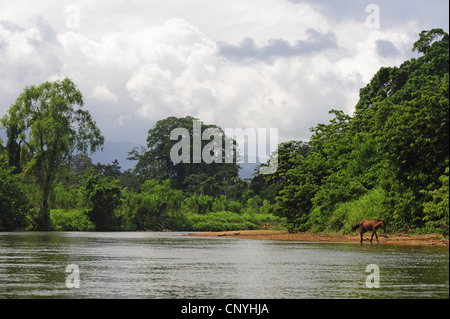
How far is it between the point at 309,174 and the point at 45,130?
24569 millimetres

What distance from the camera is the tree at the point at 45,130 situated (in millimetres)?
56125

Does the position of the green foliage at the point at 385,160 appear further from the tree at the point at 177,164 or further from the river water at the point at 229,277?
the tree at the point at 177,164

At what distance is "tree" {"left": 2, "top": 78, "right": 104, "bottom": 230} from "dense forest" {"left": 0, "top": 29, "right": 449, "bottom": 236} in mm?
88

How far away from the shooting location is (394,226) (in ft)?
103

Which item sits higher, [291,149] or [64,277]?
[291,149]

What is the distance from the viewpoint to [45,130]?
5625 centimetres

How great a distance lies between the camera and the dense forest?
27016 millimetres

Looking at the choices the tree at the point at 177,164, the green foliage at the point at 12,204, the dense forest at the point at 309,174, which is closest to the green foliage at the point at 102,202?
the dense forest at the point at 309,174

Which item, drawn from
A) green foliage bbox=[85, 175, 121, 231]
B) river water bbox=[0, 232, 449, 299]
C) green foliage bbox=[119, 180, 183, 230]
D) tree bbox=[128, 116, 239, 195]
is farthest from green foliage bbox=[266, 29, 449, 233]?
tree bbox=[128, 116, 239, 195]

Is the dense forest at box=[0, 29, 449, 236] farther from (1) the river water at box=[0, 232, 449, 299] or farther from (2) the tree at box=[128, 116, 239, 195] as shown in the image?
→ (2) the tree at box=[128, 116, 239, 195]

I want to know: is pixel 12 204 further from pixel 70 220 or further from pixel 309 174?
pixel 309 174

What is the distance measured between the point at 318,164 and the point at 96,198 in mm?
24544
